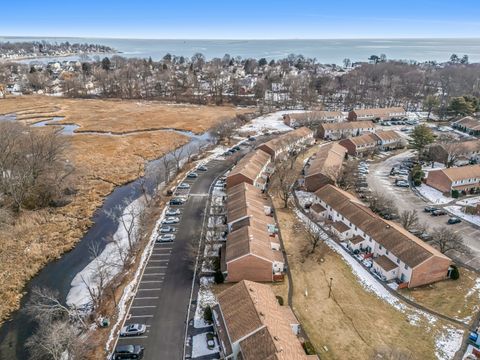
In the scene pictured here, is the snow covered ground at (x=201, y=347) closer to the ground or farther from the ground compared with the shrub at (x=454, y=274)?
closer to the ground

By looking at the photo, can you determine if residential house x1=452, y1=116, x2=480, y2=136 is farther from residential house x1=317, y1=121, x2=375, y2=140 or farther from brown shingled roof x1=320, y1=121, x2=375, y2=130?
residential house x1=317, y1=121, x2=375, y2=140

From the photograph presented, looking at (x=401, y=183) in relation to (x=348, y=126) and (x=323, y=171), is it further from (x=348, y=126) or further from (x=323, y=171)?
(x=348, y=126)

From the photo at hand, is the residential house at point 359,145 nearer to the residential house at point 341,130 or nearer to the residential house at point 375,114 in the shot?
the residential house at point 341,130

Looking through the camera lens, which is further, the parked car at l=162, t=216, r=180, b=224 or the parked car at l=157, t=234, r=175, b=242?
the parked car at l=162, t=216, r=180, b=224

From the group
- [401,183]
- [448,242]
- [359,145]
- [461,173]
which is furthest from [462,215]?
[359,145]

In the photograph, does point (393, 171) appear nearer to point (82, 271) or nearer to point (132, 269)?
point (132, 269)

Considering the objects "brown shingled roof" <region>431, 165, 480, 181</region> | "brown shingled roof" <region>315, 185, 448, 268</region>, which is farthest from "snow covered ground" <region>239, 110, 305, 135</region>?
"brown shingled roof" <region>315, 185, 448, 268</region>

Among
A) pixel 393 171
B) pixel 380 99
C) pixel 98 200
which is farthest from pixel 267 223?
pixel 380 99

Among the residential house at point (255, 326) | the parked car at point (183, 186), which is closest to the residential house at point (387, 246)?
the residential house at point (255, 326)
